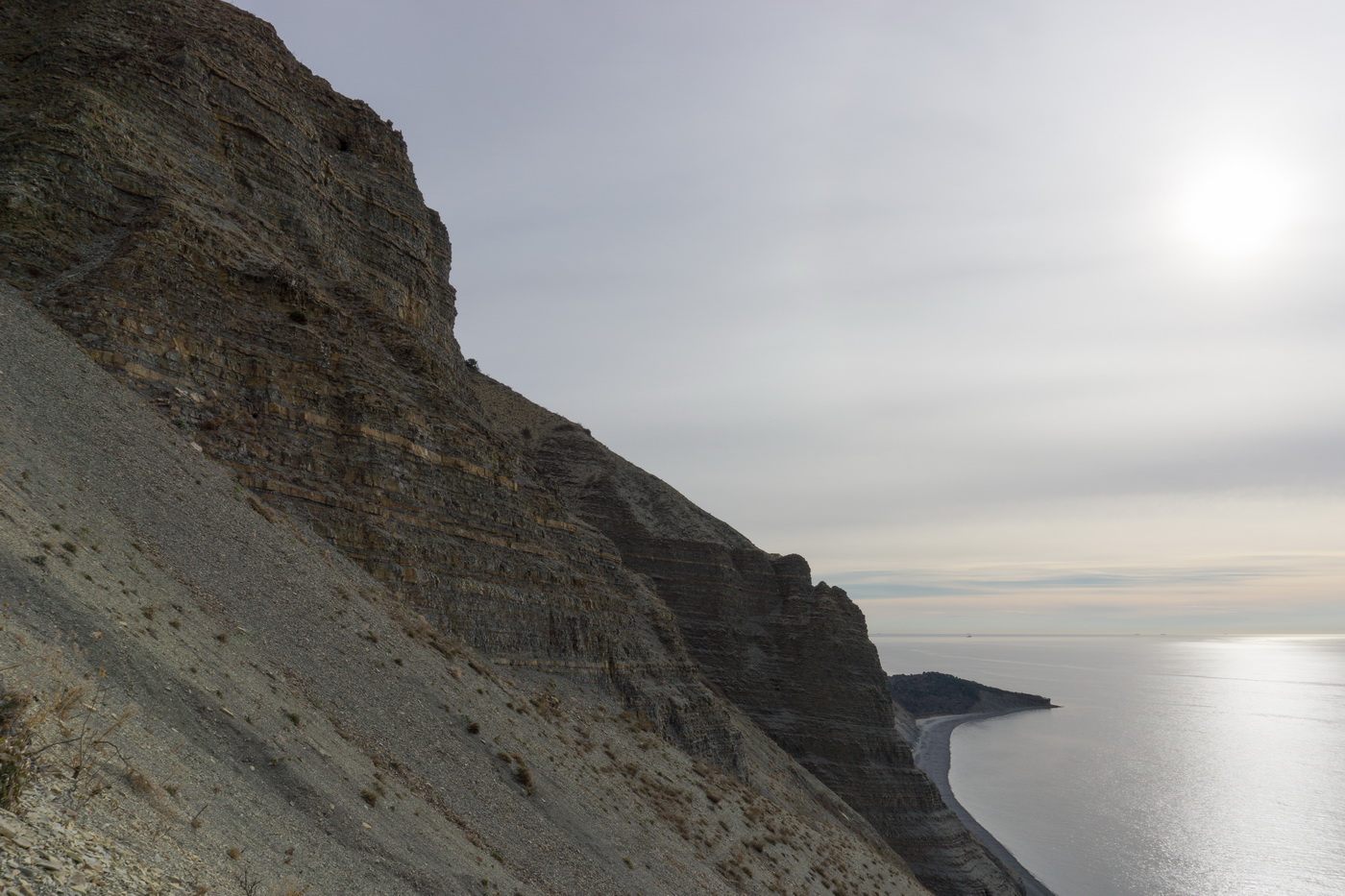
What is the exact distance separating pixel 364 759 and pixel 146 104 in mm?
20690

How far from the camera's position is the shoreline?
186 ft

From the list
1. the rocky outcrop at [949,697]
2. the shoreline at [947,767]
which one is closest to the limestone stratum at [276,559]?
the shoreline at [947,767]

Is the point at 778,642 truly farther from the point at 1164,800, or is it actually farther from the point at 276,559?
the point at 1164,800

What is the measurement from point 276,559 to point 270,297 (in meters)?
9.14

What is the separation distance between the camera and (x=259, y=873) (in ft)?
28.4

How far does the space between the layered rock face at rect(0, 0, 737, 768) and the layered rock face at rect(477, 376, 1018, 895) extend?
2260 centimetres

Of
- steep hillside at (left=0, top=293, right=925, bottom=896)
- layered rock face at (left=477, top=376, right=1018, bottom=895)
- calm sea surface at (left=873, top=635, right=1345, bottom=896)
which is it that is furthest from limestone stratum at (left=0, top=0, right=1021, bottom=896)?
calm sea surface at (left=873, top=635, right=1345, bottom=896)

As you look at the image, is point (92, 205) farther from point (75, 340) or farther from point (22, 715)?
point (22, 715)

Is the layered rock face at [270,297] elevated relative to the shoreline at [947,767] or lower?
elevated

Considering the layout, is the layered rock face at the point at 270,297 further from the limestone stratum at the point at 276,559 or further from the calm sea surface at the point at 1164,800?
the calm sea surface at the point at 1164,800

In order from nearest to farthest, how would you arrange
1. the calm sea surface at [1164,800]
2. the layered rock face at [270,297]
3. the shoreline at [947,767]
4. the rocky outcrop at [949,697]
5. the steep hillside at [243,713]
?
the steep hillside at [243,713] < the layered rock face at [270,297] < the shoreline at [947,767] < the calm sea surface at [1164,800] < the rocky outcrop at [949,697]

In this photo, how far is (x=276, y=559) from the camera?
17172 millimetres

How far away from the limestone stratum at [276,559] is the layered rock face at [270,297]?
0.10 m

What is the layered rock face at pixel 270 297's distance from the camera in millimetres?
19047
